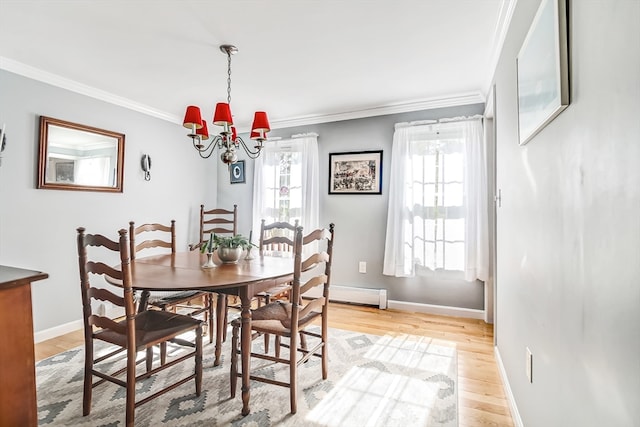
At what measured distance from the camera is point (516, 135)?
1767 millimetres

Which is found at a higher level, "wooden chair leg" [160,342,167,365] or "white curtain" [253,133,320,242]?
"white curtain" [253,133,320,242]

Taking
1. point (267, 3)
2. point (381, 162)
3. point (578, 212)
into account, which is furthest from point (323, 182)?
point (578, 212)

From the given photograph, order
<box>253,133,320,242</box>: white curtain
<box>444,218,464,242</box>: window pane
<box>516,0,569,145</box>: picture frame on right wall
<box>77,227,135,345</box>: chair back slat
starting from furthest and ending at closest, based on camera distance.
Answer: <box>253,133,320,242</box>: white curtain < <box>444,218,464,242</box>: window pane < <box>77,227,135,345</box>: chair back slat < <box>516,0,569,145</box>: picture frame on right wall

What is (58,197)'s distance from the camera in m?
3.00

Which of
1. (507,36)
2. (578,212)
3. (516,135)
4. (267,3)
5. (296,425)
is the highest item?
(267,3)

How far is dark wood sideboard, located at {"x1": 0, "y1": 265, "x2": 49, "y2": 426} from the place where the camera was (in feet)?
3.46

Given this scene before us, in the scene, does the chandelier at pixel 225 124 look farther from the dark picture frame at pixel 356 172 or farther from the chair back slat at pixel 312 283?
the dark picture frame at pixel 356 172

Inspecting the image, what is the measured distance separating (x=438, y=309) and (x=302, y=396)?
6.87ft

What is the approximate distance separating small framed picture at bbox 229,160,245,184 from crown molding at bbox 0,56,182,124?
1029 millimetres

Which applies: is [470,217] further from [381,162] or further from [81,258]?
[81,258]

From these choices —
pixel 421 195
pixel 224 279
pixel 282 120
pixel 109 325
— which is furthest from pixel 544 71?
pixel 282 120

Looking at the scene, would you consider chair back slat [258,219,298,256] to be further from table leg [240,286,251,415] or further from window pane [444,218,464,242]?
window pane [444,218,464,242]

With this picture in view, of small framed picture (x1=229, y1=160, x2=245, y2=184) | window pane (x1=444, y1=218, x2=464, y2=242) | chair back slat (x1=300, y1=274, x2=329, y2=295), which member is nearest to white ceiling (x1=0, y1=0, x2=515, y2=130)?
small framed picture (x1=229, y1=160, x2=245, y2=184)

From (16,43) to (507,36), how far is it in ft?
10.8
